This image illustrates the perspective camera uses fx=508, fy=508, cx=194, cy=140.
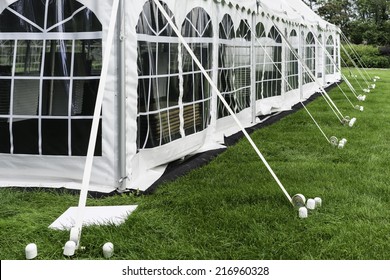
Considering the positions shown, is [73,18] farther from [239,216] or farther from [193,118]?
[239,216]

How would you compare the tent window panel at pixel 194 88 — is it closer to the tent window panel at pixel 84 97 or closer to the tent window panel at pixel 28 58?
the tent window panel at pixel 84 97

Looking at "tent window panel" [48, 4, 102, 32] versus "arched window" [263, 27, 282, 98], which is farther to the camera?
"arched window" [263, 27, 282, 98]

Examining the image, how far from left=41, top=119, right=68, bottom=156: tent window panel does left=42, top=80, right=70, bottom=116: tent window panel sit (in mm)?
83

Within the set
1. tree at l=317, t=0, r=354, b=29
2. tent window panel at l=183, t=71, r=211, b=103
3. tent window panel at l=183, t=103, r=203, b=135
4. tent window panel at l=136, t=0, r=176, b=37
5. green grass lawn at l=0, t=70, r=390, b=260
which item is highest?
tree at l=317, t=0, r=354, b=29

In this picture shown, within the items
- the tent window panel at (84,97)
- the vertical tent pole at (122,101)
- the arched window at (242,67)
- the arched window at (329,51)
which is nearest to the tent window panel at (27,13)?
the tent window panel at (84,97)

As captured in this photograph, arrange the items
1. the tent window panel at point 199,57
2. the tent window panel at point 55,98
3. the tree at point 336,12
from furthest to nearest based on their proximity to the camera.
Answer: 1. the tree at point 336,12
2. the tent window panel at point 199,57
3. the tent window panel at point 55,98

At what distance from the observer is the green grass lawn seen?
9.86ft

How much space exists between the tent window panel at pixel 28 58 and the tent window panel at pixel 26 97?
0.08 meters

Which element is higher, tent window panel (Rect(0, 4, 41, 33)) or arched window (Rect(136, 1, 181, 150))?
tent window panel (Rect(0, 4, 41, 33))

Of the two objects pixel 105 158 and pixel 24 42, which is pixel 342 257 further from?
pixel 24 42

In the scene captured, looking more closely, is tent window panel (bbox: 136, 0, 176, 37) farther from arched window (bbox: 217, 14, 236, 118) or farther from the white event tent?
arched window (bbox: 217, 14, 236, 118)

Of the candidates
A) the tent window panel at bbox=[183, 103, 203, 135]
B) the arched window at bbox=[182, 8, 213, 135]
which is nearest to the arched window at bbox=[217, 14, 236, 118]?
the arched window at bbox=[182, 8, 213, 135]

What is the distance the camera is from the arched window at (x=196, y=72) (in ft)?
17.6

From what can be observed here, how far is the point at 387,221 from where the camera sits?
11.3ft
